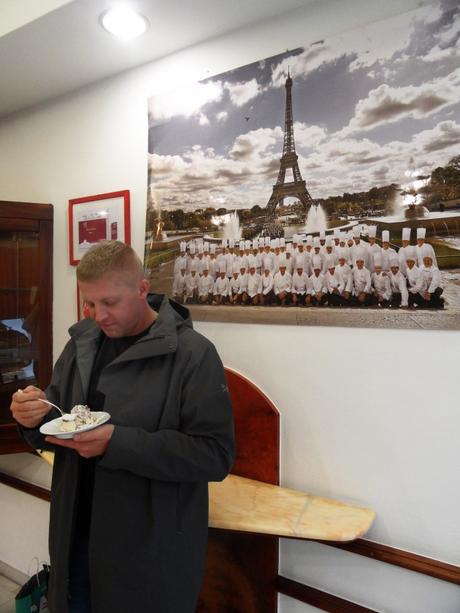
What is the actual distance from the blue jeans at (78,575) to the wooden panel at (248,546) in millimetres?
548

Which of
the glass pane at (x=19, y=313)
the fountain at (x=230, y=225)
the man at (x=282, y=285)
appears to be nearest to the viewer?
the man at (x=282, y=285)

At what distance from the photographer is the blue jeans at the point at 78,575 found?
1179 millimetres

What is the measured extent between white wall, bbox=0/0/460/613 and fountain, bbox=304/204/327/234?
357 mm

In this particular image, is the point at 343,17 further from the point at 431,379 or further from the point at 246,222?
the point at 431,379

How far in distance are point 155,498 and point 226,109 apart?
143cm

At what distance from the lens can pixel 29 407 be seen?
117 centimetres

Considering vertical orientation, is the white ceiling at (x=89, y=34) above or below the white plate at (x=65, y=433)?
above

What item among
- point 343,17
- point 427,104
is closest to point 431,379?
point 427,104

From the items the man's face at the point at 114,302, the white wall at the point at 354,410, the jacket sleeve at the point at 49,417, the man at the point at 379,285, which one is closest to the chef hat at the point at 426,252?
the man at the point at 379,285

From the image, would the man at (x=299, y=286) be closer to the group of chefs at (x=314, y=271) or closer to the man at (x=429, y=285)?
the group of chefs at (x=314, y=271)

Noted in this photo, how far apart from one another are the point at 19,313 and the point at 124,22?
1.52 m

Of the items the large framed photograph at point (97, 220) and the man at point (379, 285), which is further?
the large framed photograph at point (97, 220)

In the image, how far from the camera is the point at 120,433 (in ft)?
3.36

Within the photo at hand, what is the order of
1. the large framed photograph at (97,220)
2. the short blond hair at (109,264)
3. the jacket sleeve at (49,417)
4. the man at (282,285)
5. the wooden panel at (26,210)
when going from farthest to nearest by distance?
the wooden panel at (26,210), the large framed photograph at (97,220), the man at (282,285), the jacket sleeve at (49,417), the short blond hair at (109,264)
